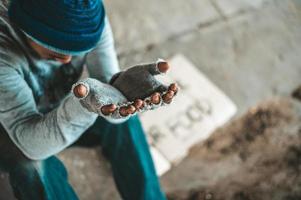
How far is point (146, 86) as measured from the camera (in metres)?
1.22

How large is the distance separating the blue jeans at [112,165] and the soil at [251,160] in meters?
0.25

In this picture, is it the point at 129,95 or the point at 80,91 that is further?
the point at 129,95

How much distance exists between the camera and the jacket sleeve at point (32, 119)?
1260 mm

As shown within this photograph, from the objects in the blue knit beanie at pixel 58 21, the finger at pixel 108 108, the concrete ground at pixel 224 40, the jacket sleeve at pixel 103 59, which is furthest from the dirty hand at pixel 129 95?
the concrete ground at pixel 224 40

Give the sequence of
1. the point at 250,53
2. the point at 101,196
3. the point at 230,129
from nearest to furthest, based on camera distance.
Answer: the point at 101,196 < the point at 230,129 < the point at 250,53

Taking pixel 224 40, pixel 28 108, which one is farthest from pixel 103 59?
pixel 224 40

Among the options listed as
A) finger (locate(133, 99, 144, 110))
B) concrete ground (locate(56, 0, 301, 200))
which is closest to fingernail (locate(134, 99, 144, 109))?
finger (locate(133, 99, 144, 110))

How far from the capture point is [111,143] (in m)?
1.82

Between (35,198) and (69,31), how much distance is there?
1.86 ft

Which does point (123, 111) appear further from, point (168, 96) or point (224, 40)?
point (224, 40)

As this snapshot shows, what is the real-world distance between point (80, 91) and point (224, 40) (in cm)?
152

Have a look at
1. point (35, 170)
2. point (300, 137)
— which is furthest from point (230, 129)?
point (35, 170)

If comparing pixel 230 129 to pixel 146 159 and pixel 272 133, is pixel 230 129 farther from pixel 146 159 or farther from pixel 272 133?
pixel 146 159

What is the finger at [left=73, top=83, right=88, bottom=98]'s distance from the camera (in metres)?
1.14
